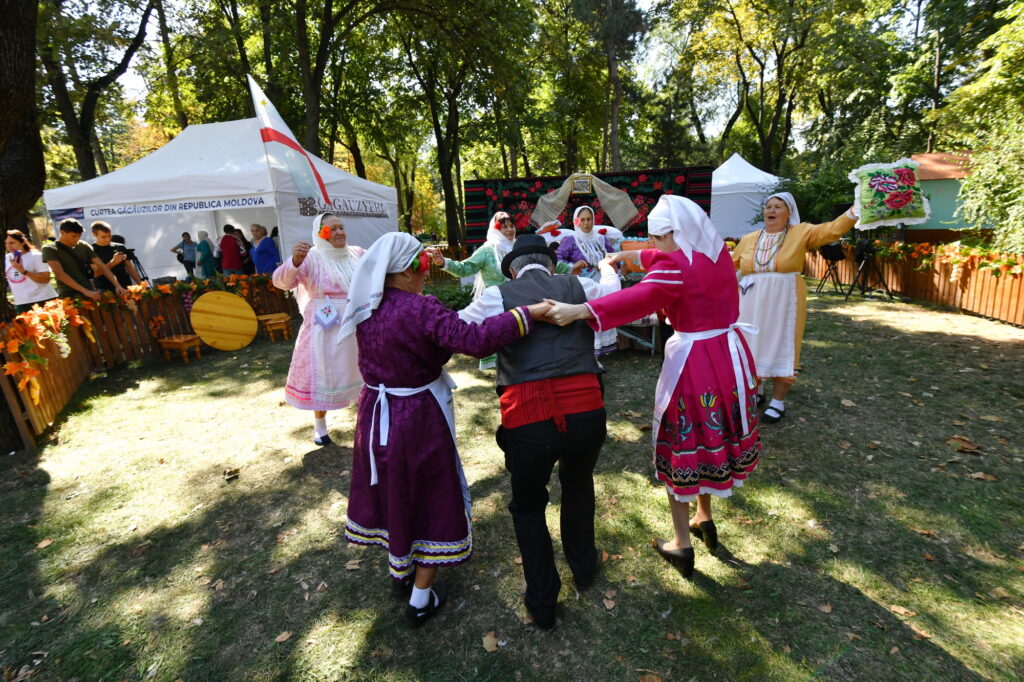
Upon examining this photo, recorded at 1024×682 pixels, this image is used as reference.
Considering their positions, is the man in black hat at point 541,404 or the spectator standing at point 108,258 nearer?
the man in black hat at point 541,404

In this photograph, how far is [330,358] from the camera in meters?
4.50

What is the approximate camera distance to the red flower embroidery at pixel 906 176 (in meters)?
3.71

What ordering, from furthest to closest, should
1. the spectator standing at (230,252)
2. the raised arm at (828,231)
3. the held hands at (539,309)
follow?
the spectator standing at (230,252) → the raised arm at (828,231) → the held hands at (539,309)

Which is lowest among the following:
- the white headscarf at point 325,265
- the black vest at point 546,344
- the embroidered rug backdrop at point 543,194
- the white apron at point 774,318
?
the white apron at point 774,318

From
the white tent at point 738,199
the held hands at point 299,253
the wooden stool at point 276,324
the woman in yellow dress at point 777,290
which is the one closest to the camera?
the held hands at point 299,253

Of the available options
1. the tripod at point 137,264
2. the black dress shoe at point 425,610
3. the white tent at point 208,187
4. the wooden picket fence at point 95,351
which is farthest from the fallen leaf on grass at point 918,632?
the tripod at point 137,264

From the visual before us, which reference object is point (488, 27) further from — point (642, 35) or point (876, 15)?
point (876, 15)

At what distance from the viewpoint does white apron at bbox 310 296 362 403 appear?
4.41 metres

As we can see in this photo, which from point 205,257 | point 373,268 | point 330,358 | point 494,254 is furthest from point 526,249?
point 205,257

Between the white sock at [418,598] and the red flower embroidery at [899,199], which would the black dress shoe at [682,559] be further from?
the red flower embroidery at [899,199]

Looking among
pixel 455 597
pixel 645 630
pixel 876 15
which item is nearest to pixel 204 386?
pixel 455 597

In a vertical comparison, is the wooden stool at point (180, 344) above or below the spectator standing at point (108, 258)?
below

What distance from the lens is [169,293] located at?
8789mm

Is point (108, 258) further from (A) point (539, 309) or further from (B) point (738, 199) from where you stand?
(B) point (738, 199)
